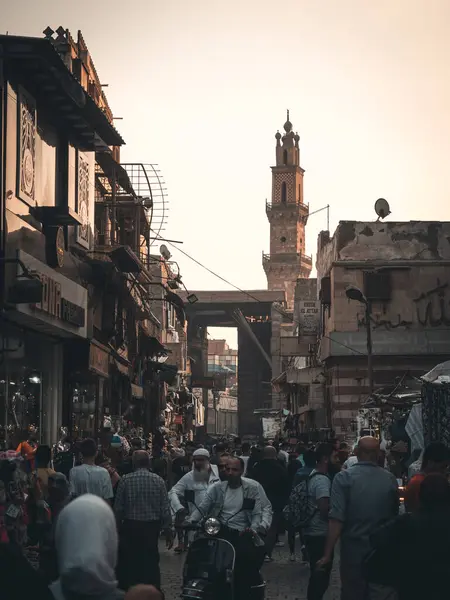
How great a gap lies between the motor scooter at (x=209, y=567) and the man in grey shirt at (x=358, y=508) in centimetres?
89

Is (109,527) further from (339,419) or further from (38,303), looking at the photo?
(339,419)

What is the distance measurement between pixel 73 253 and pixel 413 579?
2515 cm

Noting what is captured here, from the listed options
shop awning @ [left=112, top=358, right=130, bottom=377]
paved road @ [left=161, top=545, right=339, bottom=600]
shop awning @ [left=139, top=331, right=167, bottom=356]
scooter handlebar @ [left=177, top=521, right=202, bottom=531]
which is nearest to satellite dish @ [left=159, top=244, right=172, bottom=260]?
shop awning @ [left=139, top=331, right=167, bottom=356]

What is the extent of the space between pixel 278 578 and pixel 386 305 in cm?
3321

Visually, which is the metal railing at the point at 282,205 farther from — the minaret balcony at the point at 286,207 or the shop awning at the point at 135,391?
the shop awning at the point at 135,391

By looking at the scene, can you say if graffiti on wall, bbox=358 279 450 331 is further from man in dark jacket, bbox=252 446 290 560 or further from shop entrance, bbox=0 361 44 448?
man in dark jacket, bbox=252 446 290 560

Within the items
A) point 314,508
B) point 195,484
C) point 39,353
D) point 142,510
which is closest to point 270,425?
point 39,353

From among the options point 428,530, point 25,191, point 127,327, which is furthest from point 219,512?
point 127,327

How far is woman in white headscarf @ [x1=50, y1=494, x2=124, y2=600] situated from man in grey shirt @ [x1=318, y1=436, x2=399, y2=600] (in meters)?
Answer: 4.00

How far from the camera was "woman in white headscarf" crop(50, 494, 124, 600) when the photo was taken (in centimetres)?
650

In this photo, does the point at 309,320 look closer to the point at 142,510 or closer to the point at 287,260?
the point at 142,510

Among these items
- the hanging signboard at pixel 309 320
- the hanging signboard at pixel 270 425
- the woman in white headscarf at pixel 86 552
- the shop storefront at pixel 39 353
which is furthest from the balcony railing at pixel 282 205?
the woman in white headscarf at pixel 86 552

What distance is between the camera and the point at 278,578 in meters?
17.1

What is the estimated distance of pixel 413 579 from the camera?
7.18 m
